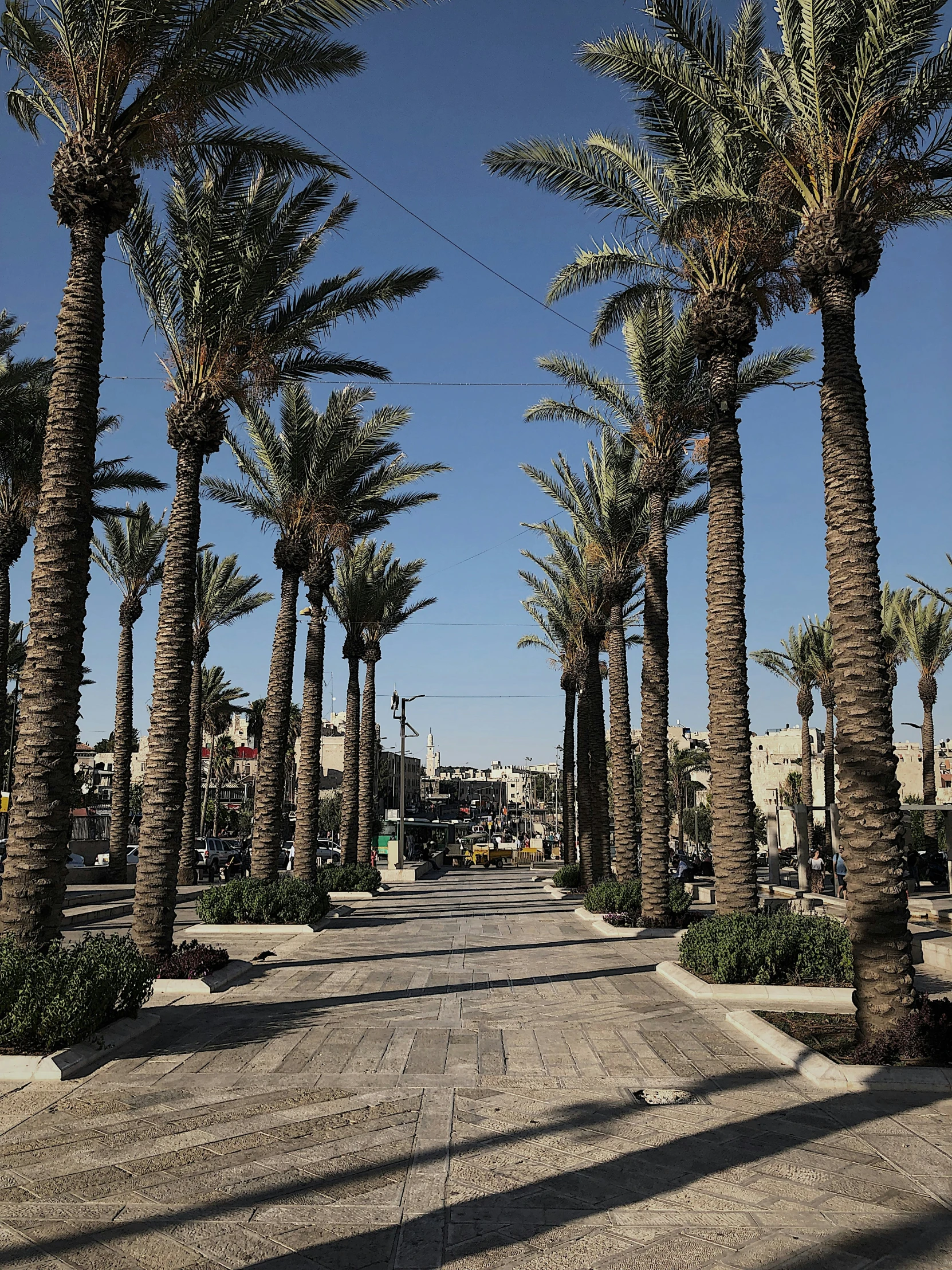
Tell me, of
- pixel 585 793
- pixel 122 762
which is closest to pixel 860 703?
pixel 585 793

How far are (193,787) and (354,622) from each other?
335 inches

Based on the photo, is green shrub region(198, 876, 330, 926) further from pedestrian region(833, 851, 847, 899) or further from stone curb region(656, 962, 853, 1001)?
pedestrian region(833, 851, 847, 899)

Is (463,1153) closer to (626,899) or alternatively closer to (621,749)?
(626,899)

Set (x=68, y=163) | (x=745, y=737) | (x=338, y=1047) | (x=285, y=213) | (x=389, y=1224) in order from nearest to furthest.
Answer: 1. (x=389, y=1224)
2. (x=338, y=1047)
3. (x=68, y=163)
4. (x=745, y=737)
5. (x=285, y=213)

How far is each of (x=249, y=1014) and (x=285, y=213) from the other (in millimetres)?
11384

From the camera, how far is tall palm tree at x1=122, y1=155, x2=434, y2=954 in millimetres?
12703

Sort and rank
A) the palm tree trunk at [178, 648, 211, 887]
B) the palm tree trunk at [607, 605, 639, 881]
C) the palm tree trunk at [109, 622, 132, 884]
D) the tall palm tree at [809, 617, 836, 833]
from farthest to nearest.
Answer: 1. the tall palm tree at [809, 617, 836, 833]
2. the palm tree trunk at [178, 648, 211, 887]
3. the palm tree trunk at [109, 622, 132, 884]
4. the palm tree trunk at [607, 605, 639, 881]

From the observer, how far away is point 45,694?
30.6 ft

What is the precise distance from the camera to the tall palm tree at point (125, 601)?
30.7 meters

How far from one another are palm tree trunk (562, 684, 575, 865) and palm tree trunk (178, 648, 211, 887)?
13.3m

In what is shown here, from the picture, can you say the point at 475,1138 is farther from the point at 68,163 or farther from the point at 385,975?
the point at 68,163

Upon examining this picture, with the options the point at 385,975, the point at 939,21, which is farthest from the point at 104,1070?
A: the point at 939,21

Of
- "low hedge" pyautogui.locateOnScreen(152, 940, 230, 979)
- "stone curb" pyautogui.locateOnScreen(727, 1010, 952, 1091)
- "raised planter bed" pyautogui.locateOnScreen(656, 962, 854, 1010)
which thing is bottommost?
"raised planter bed" pyautogui.locateOnScreen(656, 962, 854, 1010)

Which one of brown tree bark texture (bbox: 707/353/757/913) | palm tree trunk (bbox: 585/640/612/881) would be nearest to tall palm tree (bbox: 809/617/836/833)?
palm tree trunk (bbox: 585/640/612/881)
